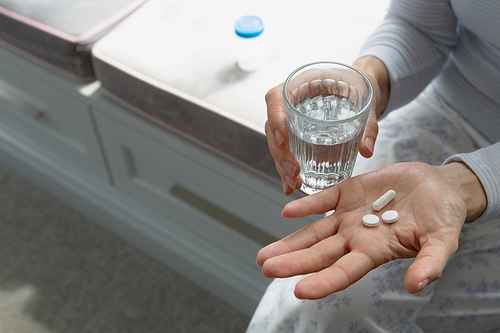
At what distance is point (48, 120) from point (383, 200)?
3.20 feet

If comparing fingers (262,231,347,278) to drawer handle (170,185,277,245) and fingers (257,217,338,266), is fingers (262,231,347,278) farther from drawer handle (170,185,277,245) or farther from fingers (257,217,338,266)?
drawer handle (170,185,277,245)

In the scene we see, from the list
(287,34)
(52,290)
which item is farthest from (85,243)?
(287,34)

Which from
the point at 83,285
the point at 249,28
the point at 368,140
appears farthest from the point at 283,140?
the point at 83,285

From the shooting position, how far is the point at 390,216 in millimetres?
581

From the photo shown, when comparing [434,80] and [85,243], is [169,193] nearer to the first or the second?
[85,243]

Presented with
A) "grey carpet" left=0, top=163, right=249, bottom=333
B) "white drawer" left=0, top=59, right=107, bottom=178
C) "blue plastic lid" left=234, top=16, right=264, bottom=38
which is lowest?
"grey carpet" left=0, top=163, right=249, bottom=333

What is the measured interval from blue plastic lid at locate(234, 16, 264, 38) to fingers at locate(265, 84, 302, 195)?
27cm

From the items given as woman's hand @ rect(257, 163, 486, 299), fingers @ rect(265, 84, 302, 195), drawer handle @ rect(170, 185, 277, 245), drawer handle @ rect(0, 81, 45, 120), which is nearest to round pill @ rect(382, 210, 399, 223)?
woman's hand @ rect(257, 163, 486, 299)

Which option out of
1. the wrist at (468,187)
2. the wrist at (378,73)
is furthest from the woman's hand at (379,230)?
the wrist at (378,73)

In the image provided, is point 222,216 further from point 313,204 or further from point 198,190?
point 313,204

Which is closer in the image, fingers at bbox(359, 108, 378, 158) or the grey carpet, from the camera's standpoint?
fingers at bbox(359, 108, 378, 158)

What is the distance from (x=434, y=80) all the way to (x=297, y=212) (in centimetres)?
50

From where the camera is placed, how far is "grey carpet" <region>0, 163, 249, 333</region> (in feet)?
3.77

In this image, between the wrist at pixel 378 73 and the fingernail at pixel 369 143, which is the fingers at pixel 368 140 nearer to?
the fingernail at pixel 369 143
